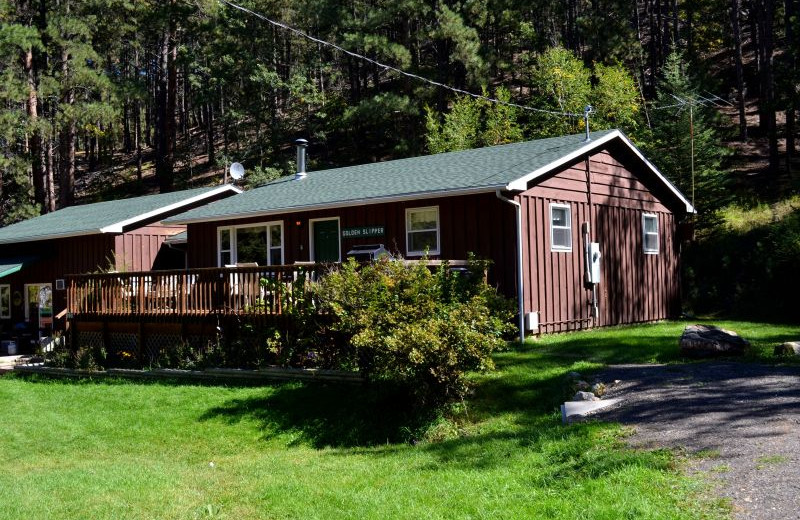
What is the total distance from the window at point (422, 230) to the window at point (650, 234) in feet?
21.2

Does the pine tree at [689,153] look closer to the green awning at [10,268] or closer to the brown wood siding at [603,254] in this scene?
the brown wood siding at [603,254]

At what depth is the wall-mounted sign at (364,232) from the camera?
16.7 meters

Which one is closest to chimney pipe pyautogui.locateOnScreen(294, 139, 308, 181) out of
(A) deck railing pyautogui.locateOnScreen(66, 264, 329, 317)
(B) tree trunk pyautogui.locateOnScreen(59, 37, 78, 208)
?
(A) deck railing pyautogui.locateOnScreen(66, 264, 329, 317)

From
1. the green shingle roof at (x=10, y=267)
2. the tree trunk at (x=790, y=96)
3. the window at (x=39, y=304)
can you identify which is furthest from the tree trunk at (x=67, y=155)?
the tree trunk at (x=790, y=96)

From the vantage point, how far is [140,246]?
2208cm

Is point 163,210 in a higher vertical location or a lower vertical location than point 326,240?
higher

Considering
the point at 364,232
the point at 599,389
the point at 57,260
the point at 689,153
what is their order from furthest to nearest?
the point at 689,153 → the point at 57,260 → the point at 364,232 → the point at 599,389

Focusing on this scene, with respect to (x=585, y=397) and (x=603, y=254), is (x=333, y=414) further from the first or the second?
(x=603, y=254)

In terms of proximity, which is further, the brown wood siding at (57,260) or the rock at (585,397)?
the brown wood siding at (57,260)

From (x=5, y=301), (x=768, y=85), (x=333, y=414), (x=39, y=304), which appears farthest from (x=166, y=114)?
(x=333, y=414)

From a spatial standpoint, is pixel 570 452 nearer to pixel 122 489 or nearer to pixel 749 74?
pixel 122 489

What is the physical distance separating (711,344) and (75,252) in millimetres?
18375

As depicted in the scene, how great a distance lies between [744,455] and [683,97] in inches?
894

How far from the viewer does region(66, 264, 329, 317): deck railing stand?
13711 millimetres
